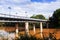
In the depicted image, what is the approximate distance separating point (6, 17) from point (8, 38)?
3602cm

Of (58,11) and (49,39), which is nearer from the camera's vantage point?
(49,39)

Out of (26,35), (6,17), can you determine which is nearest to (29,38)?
(26,35)

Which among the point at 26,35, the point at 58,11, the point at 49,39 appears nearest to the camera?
the point at 49,39

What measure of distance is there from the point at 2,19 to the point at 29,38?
122 feet

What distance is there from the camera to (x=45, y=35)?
235 inches

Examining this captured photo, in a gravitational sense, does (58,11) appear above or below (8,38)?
below

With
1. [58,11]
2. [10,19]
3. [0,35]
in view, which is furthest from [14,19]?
[0,35]

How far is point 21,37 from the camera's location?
6102 millimetres

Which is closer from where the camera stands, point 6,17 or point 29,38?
point 29,38

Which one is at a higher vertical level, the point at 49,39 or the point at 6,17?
the point at 49,39

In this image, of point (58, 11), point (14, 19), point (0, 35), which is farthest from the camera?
point (58, 11)

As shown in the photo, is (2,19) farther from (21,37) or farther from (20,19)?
(21,37)

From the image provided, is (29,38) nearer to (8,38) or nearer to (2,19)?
(8,38)

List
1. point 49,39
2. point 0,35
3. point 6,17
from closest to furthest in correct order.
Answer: point 49,39
point 0,35
point 6,17
